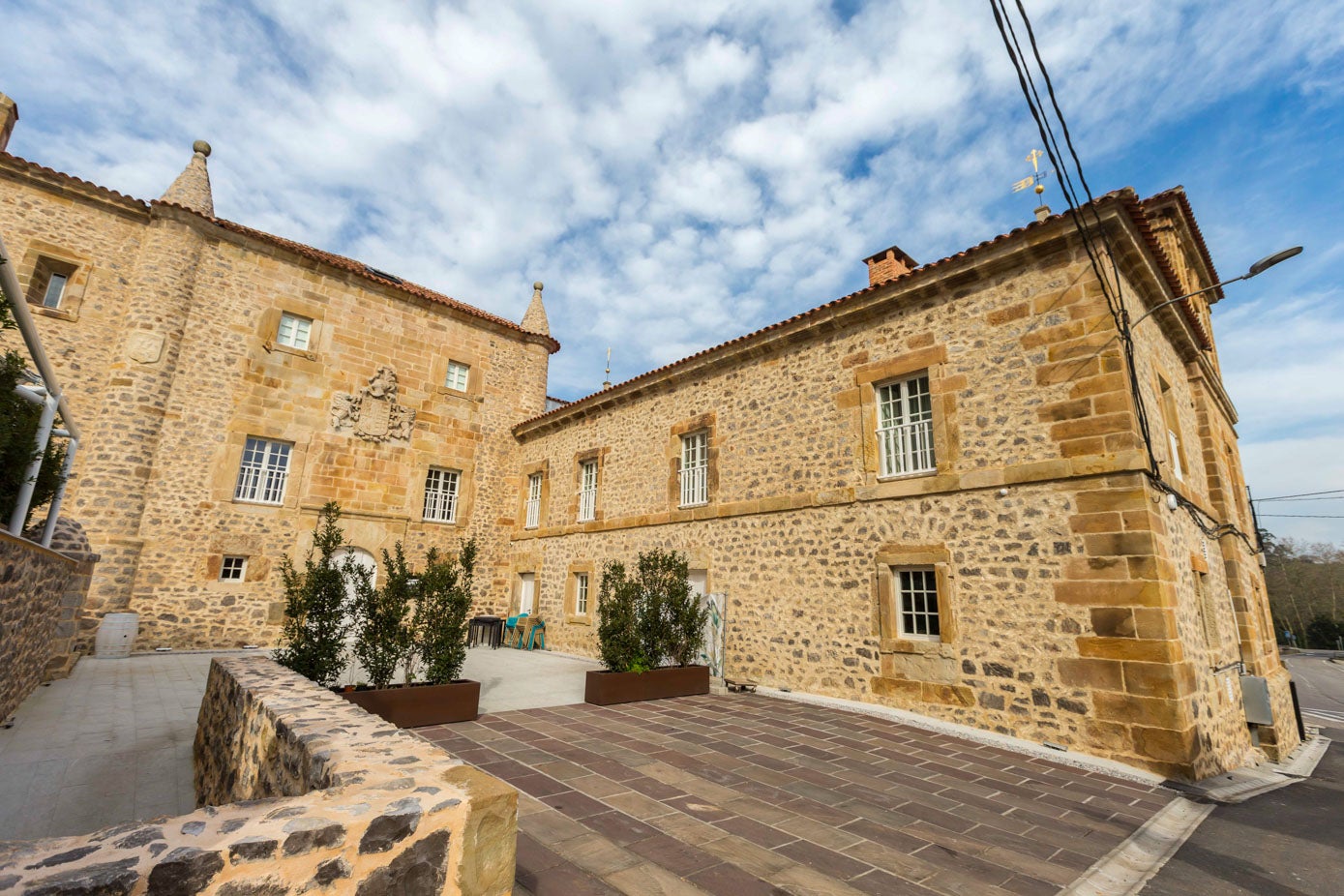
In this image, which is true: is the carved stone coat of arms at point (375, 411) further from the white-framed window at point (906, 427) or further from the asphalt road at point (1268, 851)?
the asphalt road at point (1268, 851)

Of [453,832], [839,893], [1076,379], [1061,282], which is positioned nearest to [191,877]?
[453,832]

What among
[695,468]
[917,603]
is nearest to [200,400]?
[695,468]

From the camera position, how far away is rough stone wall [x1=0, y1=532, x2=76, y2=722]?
16.6 ft

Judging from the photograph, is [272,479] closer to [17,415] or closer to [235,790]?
[17,415]

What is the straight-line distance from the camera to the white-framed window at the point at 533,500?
15.2 metres

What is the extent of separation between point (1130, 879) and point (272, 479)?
14.6m

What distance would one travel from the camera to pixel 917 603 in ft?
24.6

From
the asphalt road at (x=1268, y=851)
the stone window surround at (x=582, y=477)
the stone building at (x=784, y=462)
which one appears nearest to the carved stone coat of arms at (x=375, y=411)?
the stone building at (x=784, y=462)

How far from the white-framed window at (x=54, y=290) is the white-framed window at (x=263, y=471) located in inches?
165

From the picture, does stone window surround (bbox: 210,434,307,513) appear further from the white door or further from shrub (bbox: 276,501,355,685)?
shrub (bbox: 276,501,355,685)

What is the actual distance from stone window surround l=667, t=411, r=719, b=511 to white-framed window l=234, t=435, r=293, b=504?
842 cm

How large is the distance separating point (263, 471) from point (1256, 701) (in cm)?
1756

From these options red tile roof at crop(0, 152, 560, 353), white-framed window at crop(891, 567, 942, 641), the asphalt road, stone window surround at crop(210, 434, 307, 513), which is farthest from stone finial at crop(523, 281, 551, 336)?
the asphalt road

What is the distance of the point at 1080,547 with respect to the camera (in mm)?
6250
